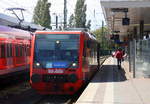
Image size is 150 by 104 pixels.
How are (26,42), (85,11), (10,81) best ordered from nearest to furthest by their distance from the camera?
(10,81) < (26,42) < (85,11)

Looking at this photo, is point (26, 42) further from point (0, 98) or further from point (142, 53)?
point (0, 98)

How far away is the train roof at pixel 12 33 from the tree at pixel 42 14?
215 feet

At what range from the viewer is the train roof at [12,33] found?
21219 mm

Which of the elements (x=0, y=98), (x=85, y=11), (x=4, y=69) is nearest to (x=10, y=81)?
(x=4, y=69)

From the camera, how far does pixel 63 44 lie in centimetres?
1795

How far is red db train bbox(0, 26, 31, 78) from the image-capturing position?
818 inches

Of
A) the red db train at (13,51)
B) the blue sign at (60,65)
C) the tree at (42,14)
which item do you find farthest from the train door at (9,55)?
the tree at (42,14)

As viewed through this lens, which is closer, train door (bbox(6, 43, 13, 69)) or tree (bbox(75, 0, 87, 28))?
train door (bbox(6, 43, 13, 69))

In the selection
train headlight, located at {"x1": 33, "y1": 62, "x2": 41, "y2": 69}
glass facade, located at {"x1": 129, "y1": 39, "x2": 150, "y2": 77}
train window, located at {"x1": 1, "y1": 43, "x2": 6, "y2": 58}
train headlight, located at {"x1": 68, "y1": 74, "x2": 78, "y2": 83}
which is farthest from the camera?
glass facade, located at {"x1": 129, "y1": 39, "x2": 150, "y2": 77}

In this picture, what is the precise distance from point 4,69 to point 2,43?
1.21 m

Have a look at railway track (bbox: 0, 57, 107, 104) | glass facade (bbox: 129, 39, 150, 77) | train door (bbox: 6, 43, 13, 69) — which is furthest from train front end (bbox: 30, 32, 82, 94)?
glass facade (bbox: 129, 39, 150, 77)

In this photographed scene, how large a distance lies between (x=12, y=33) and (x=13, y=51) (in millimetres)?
936

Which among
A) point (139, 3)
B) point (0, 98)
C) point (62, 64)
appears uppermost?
point (139, 3)

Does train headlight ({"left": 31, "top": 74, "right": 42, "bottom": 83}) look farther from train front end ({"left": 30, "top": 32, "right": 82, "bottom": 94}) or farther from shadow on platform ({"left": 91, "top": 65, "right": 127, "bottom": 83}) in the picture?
shadow on platform ({"left": 91, "top": 65, "right": 127, "bottom": 83})
